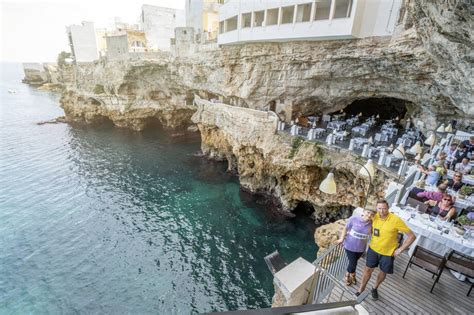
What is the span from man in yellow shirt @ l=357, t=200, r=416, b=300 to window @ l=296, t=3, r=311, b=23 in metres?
14.0

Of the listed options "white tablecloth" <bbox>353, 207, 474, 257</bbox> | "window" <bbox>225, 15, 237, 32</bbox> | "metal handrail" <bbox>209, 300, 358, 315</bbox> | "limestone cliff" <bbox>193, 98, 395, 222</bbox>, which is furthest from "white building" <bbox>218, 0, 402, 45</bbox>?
"metal handrail" <bbox>209, 300, 358, 315</bbox>

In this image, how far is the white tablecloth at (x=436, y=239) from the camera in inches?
229

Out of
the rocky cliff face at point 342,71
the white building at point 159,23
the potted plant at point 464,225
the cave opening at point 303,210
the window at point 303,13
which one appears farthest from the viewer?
the white building at point 159,23

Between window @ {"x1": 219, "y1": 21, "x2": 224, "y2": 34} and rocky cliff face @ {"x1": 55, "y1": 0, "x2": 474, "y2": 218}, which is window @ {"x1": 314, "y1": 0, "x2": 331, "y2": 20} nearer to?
rocky cliff face @ {"x1": 55, "y1": 0, "x2": 474, "y2": 218}

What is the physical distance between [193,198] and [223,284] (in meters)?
8.03

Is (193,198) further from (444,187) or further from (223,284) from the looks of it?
(444,187)

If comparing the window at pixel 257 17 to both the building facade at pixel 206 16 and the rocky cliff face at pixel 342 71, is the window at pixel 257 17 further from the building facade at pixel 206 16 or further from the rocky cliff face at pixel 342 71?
the building facade at pixel 206 16

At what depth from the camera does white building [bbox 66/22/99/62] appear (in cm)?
3781

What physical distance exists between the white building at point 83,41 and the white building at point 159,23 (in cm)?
971

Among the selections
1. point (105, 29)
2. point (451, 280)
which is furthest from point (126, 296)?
point (105, 29)

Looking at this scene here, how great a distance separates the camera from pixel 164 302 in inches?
425

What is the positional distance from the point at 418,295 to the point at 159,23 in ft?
144

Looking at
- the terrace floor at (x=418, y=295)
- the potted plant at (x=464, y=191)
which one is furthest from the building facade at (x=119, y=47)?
the terrace floor at (x=418, y=295)

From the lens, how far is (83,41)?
38.8m
